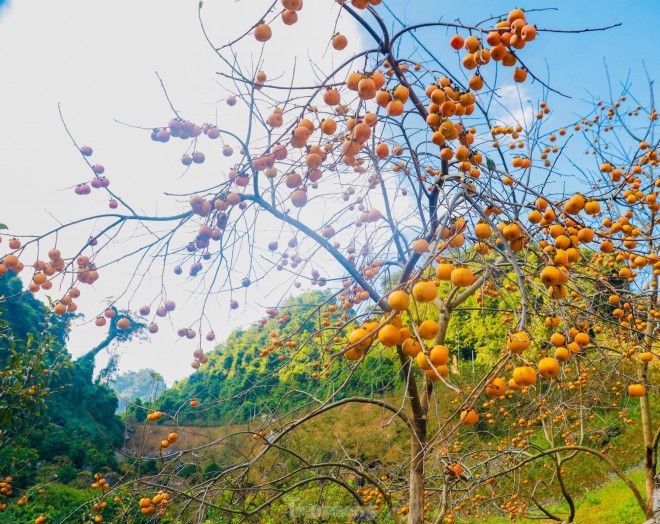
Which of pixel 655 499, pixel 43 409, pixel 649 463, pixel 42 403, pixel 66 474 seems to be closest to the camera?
pixel 655 499

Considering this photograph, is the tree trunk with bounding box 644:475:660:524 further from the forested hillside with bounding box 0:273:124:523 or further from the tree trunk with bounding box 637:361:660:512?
the forested hillside with bounding box 0:273:124:523

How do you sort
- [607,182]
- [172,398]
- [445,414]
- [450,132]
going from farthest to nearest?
[172,398]
[445,414]
[607,182]
[450,132]

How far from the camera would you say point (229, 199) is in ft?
6.73

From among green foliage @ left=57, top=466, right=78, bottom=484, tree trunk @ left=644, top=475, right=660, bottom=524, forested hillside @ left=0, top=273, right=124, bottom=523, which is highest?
forested hillside @ left=0, top=273, right=124, bottom=523

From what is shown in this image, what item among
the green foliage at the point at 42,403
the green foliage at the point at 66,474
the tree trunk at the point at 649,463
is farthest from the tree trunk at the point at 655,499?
the green foliage at the point at 66,474

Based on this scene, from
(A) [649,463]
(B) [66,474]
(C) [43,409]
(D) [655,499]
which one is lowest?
(D) [655,499]

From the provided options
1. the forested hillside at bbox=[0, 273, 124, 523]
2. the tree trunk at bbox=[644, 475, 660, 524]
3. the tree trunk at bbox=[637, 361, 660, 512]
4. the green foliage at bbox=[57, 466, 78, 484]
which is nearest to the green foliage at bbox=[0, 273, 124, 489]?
the forested hillside at bbox=[0, 273, 124, 523]

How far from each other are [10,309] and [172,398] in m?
6.64

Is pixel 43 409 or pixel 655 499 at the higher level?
pixel 43 409

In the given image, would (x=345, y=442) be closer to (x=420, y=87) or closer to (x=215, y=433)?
(x=215, y=433)

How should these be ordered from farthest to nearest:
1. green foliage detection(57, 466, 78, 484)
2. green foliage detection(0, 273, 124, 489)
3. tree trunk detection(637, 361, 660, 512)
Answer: green foliage detection(57, 466, 78, 484) → green foliage detection(0, 273, 124, 489) → tree trunk detection(637, 361, 660, 512)

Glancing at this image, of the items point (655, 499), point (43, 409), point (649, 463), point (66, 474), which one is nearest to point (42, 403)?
point (43, 409)

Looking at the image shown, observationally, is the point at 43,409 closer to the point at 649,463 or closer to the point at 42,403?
the point at 42,403

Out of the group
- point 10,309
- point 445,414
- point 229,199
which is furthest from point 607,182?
point 10,309
